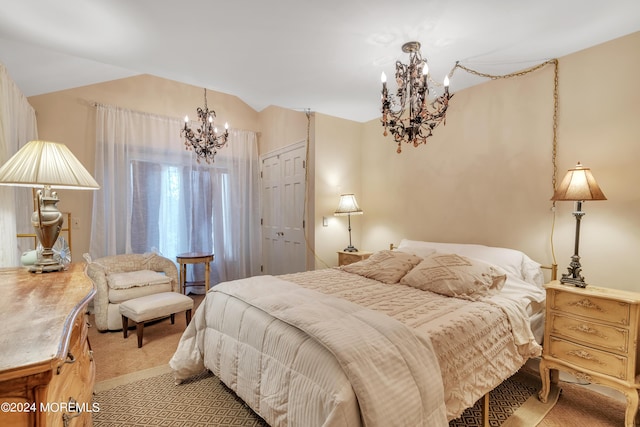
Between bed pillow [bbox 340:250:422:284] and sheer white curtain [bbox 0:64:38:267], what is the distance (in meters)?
2.71

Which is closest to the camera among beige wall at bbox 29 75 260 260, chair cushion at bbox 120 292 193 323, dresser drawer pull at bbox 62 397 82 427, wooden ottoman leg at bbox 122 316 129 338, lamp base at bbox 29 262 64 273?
dresser drawer pull at bbox 62 397 82 427

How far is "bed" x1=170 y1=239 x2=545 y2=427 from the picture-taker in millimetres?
1256

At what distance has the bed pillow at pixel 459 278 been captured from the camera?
2096 mm

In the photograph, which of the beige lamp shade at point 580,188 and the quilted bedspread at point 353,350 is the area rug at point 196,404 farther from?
the beige lamp shade at point 580,188

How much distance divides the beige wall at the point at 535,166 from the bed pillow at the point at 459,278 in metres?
0.68

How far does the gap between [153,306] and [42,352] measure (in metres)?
2.44

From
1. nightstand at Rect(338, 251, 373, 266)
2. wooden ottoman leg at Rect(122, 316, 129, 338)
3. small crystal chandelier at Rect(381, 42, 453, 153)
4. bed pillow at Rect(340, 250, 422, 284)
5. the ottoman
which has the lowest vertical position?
wooden ottoman leg at Rect(122, 316, 129, 338)

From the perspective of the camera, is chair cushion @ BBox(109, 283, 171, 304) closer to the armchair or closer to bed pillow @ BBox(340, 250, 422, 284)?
the armchair

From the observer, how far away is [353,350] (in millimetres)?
1281

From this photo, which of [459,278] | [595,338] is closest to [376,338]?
[459,278]

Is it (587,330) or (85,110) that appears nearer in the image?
(587,330)

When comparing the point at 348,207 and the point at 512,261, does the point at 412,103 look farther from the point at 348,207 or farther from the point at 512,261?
the point at 348,207

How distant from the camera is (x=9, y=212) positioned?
7.45 ft

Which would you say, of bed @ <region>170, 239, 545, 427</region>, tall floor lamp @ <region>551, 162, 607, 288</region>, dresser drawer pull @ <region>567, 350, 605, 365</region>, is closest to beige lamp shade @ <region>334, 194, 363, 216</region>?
bed @ <region>170, 239, 545, 427</region>
